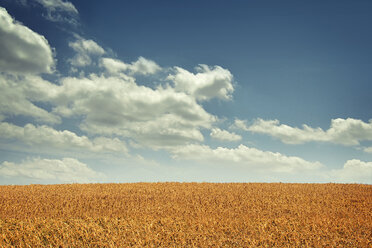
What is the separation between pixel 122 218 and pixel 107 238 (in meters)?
1.60

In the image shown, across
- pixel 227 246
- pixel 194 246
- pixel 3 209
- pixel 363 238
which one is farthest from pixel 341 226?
pixel 3 209

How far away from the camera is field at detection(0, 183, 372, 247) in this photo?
8.27 m

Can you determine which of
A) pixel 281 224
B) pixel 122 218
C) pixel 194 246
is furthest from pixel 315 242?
pixel 122 218

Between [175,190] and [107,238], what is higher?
[175,190]

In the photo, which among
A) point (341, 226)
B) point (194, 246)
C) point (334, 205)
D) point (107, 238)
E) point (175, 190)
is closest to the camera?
point (194, 246)

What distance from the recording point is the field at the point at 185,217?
8.27 m

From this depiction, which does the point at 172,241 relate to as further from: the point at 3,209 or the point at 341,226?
the point at 3,209

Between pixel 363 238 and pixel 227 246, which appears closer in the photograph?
pixel 227 246

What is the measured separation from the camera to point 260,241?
317 inches

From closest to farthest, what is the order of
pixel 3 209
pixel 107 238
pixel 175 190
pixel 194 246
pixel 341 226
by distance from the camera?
pixel 194 246, pixel 107 238, pixel 341 226, pixel 3 209, pixel 175 190

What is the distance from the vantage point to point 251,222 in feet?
31.9

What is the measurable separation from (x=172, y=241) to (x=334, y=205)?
8345 millimetres

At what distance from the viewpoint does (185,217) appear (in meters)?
10.2

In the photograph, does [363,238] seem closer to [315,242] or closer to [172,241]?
[315,242]
